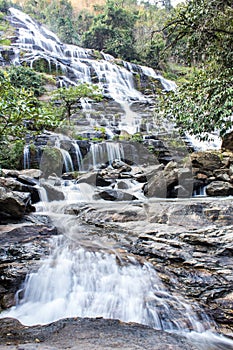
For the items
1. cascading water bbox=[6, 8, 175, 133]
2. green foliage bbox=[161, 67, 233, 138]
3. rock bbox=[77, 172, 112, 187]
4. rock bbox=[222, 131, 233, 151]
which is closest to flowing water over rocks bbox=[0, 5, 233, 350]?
green foliage bbox=[161, 67, 233, 138]

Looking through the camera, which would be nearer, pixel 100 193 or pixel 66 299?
pixel 66 299

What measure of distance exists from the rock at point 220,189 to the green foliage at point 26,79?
13335 mm

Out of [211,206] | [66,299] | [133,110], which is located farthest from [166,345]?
[133,110]

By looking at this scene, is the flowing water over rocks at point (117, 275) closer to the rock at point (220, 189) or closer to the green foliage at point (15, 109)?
the green foliage at point (15, 109)

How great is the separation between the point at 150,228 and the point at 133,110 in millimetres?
16123

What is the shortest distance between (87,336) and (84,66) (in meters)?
23.5

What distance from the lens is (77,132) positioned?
14500 mm

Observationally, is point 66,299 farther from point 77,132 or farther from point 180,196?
point 77,132

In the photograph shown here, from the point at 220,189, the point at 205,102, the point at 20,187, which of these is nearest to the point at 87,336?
the point at 205,102

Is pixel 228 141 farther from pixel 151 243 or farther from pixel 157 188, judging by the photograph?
pixel 151 243

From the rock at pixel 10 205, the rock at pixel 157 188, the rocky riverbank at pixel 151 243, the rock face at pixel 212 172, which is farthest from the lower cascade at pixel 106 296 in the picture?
the rock face at pixel 212 172

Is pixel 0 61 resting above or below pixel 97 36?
below

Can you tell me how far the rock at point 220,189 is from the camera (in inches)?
322

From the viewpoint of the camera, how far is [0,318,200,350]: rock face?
212cm
